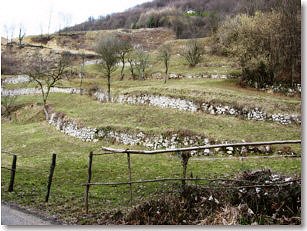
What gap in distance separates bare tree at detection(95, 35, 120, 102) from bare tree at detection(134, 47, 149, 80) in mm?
567

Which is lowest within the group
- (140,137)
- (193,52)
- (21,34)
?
(140,137)

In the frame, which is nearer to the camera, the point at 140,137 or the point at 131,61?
the point at 140,137

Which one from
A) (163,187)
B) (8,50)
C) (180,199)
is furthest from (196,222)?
(8,50)

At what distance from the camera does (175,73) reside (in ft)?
30.5

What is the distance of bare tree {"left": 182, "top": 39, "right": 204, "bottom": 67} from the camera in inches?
310

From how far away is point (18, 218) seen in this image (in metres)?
6.56

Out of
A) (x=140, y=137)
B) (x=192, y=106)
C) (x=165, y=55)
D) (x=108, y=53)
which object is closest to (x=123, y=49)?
(x=108, y=53)

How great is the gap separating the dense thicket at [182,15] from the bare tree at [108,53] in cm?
212

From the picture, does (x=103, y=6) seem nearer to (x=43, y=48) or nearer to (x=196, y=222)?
(x=196, y=222)

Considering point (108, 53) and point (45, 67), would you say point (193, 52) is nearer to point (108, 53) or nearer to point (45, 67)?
point (108, 53)

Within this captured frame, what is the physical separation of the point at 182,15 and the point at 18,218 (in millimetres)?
4452

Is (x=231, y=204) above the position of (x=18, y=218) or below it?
above

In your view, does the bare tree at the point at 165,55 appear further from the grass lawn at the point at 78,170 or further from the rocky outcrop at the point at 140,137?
the grass lawn at the point at 78,170

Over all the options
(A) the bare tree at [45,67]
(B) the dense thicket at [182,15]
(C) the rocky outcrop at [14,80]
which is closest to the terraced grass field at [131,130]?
(C) the rocky outcrop at [14,80]
